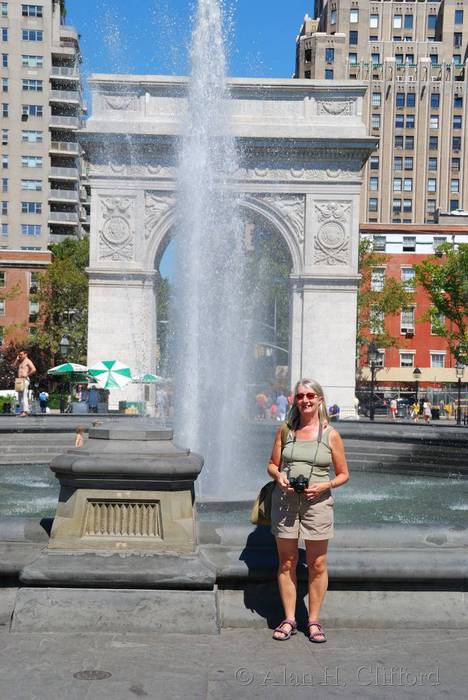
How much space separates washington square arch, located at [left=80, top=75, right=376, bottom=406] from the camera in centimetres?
→ 3044

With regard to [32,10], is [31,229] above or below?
below

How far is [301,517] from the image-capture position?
470 cm

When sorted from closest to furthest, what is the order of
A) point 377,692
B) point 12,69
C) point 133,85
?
point 377,692, point 133,85, point 12,69

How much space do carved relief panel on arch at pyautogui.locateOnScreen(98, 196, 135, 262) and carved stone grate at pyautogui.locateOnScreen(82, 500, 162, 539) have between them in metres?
26.4

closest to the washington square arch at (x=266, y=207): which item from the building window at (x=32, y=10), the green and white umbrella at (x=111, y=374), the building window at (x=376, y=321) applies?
the green and white umbrella at (x=111, y=374)

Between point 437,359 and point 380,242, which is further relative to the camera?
point 380,242

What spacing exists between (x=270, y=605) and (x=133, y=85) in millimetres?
27710

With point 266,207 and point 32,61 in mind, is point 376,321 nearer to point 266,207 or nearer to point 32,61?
point 266,207

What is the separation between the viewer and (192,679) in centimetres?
394

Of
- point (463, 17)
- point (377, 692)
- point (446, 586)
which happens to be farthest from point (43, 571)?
point (463, 17)

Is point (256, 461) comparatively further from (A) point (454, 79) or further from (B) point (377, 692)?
(A) point (454, 79)

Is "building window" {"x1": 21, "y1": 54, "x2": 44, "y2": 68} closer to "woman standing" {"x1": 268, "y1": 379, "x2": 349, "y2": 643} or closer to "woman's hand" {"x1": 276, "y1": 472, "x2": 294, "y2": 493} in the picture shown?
"woman standing" {"x1": 268, "y1": 379, "x2": 349, "y2": 643}

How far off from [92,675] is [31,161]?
62849 millimetres

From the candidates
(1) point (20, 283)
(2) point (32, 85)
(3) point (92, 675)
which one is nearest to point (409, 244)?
(1) point (20, 283)
